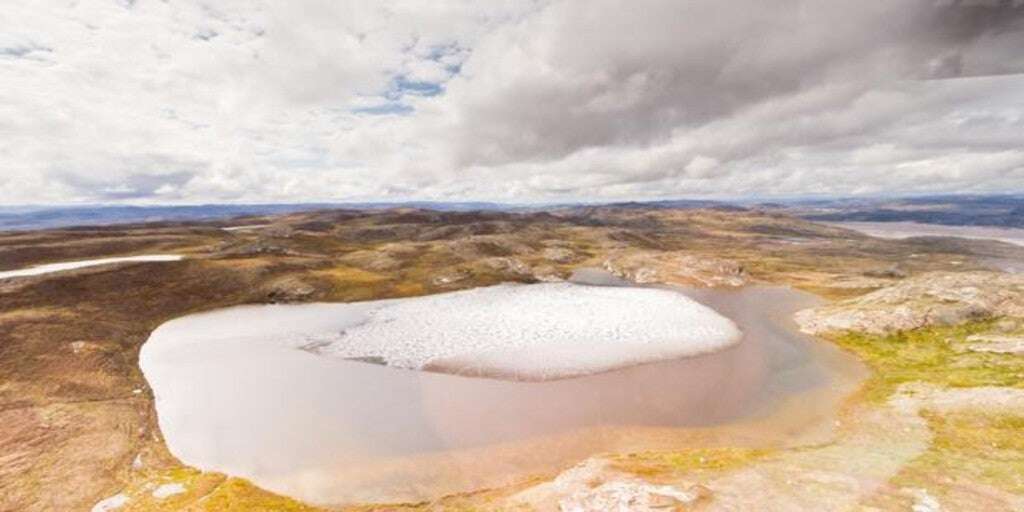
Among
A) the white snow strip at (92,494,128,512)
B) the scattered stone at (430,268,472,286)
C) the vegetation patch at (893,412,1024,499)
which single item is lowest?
the white snow strip at (92,494,128,512)

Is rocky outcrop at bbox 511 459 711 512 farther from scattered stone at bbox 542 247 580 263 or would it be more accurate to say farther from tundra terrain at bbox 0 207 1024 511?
scattered stone at bbox 542 247 580 263

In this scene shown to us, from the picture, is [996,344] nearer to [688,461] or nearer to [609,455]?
[688,461]

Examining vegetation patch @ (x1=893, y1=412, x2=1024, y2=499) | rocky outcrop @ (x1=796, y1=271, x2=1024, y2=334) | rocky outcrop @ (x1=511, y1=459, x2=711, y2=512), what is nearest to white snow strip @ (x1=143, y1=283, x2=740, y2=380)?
rocky outcrop @ (x1=796, y1=271, x2=1024, y2=334)

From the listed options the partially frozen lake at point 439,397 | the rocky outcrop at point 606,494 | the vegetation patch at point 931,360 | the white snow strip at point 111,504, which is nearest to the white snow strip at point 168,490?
the white snow strip at point 111,504

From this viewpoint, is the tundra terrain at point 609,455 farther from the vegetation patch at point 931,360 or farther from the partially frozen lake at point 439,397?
the partially frozen lake at point 439,397

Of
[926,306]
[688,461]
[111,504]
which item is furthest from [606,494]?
[926,306]

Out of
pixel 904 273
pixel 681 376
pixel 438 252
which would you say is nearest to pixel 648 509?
pixel 681 376
